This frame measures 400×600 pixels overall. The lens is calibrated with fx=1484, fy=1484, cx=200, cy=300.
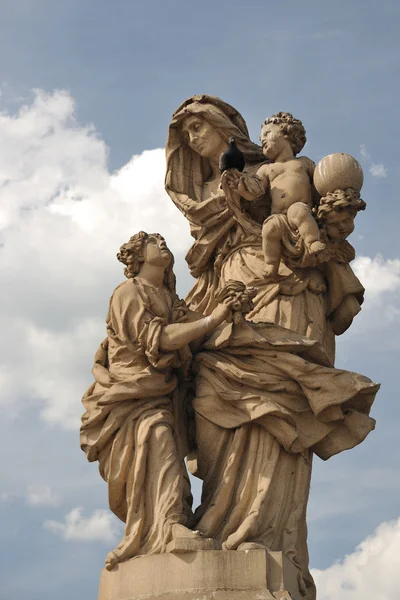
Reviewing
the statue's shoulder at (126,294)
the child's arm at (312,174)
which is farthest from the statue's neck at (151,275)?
the child's arm at (312,174)

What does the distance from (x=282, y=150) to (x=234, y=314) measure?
198 centimetres

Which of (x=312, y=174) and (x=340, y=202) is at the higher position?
(x=312, y=174)

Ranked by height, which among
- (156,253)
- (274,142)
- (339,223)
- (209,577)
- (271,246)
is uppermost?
(274,142)

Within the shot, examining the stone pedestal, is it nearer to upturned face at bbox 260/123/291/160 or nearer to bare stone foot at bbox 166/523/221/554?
bare stone foot at bbox 166/523/221/554

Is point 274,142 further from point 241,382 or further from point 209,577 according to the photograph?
point 209,577

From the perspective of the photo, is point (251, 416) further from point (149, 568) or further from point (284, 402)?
point (149, 568)

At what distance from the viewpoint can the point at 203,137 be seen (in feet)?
43.9

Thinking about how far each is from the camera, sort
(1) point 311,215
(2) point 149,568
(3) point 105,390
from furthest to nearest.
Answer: (1) point 311,215
(3) point 105,390
(2) point 149,568

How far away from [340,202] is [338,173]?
0.26 metres

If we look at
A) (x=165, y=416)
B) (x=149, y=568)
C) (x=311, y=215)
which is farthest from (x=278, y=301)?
(x=149, y=568)

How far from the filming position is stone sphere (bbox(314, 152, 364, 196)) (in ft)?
41.0

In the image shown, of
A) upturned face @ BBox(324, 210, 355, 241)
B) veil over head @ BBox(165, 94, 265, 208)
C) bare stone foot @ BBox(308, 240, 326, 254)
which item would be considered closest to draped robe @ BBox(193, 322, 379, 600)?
bare stone foot @ BBox(308, 240, 326, 254)

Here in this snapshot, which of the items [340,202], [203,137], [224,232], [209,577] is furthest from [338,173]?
[209,577]

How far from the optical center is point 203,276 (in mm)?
13234
